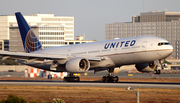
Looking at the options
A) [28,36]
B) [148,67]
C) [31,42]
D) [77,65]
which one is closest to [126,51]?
[148,67]

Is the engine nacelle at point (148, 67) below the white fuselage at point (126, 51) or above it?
below

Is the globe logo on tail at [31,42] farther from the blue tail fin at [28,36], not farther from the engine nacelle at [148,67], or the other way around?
the engine nacelle at [148,67]

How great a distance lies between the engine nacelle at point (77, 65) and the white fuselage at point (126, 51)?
184 cm

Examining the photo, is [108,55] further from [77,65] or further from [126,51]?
[77,65]

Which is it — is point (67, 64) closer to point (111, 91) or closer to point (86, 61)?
point (86, 61)

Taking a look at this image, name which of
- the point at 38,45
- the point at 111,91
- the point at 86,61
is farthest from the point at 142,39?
the point at 38,45

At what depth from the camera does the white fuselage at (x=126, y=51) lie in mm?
42375

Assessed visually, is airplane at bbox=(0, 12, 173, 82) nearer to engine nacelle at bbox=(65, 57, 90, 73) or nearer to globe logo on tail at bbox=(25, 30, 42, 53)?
engine nacelle at bbox=(65, 57, 90, 73)

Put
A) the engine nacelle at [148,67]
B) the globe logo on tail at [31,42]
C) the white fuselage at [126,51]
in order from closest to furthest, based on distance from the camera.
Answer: the white fuselage at [126,51] → the engine nacelle at [148,67] → the globe logo on tail at [31,42]

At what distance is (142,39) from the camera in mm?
43438

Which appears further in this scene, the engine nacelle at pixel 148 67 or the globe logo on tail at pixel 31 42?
the globe logo on tail at pixel 31 42

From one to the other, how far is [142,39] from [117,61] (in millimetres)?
4626

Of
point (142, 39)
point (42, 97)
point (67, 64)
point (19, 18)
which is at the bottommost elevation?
point (42, 97)

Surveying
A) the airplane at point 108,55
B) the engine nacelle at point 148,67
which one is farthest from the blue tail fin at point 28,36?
the engine nacelle at point 148,67
